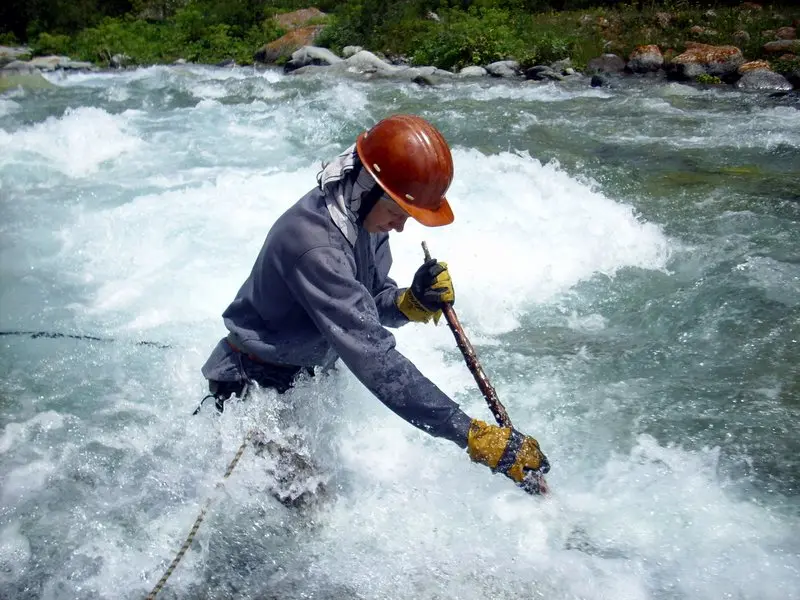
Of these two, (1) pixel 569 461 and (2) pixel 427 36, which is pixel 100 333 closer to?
(1) pixel 569 461

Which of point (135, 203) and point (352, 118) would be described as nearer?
point (135, 203)

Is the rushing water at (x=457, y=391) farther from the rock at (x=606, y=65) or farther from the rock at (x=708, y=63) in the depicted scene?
the rock at (x=606, y=65)

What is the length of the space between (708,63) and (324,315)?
577 inches

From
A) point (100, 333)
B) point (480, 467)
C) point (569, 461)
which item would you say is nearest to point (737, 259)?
point (569, 461)

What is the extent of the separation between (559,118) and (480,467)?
30.6 feet

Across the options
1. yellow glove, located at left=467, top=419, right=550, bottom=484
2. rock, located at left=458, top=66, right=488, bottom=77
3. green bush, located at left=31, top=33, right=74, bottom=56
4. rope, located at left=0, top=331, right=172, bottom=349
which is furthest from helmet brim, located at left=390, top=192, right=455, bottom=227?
green bush, located at left=31, top=33, right=74, bottom=56

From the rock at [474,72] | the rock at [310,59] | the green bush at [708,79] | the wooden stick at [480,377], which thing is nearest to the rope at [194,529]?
the wooden stick at [480,377]

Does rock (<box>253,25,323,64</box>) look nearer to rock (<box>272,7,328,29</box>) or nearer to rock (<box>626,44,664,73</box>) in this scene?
rock (<box>272,7,328,29</box>)

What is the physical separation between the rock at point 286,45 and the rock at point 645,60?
34.0 ft

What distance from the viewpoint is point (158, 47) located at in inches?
965

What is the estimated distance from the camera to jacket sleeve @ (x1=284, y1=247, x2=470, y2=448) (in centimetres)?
244

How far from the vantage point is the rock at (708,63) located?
567 inches

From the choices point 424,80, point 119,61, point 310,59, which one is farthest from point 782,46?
point 119,61

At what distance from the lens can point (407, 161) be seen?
2.54m
